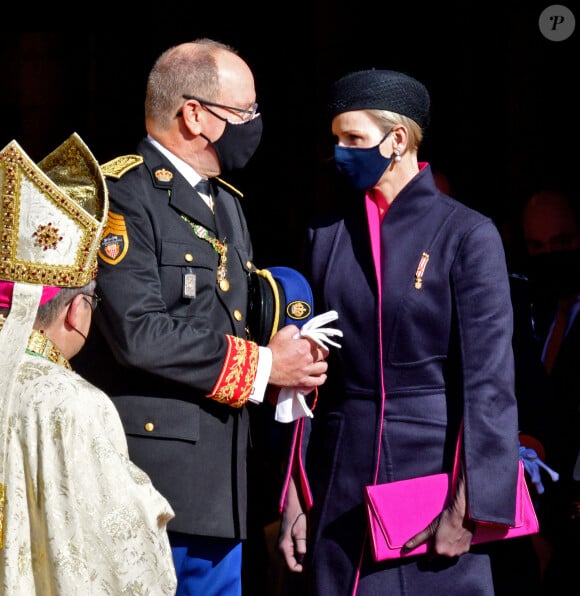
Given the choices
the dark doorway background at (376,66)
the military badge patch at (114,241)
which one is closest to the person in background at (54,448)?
the military badge patch at (114,241)

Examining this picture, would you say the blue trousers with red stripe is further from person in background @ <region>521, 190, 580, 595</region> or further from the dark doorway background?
the dark doorway background

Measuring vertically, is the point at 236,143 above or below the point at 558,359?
above

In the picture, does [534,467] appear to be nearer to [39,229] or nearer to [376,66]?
[39,229]

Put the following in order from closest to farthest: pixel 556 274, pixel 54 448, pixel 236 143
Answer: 1. pixel 54 448
2. pixel 236 143
3. pixel 556 274

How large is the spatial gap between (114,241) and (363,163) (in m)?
0.73

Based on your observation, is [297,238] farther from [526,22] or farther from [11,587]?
[11,587]

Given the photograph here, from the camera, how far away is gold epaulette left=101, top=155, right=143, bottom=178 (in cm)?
353

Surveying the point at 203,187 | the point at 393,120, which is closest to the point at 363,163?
the point at 393,120

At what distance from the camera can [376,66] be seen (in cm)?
623

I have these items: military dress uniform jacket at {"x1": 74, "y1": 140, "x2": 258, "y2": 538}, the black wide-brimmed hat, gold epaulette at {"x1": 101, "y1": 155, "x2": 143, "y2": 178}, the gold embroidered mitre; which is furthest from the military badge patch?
the black wide-brimmed hat

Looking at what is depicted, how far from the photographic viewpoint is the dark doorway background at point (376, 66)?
5.92 meters

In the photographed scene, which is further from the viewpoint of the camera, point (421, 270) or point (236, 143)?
point (236, 143)

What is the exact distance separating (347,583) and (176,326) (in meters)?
0.84

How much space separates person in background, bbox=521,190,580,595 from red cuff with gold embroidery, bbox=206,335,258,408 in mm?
1158
